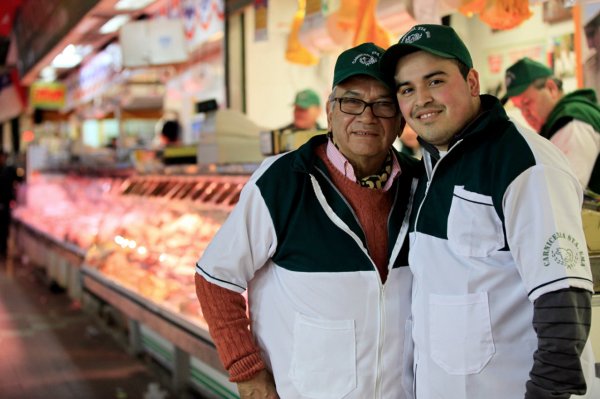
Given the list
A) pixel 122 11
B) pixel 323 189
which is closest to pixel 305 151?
pixel 323 189

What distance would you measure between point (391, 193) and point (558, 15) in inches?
160

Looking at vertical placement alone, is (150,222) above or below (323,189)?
below

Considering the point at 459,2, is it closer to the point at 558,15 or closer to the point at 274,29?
the point at 558,15

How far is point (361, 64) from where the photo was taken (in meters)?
1.93

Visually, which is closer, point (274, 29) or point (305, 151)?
point (305, 151)

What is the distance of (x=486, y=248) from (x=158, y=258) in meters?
3.61

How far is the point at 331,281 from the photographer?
1966 millimetres

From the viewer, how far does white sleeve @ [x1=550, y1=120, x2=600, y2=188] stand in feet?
10.5

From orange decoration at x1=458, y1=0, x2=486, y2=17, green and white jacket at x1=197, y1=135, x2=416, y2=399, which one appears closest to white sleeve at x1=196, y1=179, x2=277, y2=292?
green and white jacket at x1=197, y1=135, x2=416, y2=399

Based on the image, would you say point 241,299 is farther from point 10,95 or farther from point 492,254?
point 10,95

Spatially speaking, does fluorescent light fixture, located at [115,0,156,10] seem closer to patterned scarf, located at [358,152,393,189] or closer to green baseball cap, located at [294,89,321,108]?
green baseball cap, located at [294,89,321,108]

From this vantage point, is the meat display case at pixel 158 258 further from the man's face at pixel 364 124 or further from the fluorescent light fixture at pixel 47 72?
the fluorescent light fixture at pixel 47 72

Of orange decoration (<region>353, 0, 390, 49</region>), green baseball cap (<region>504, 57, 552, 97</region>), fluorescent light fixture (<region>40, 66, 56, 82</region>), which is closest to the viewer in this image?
green baseball cap (<region>504, 57, 552, 97</region>)

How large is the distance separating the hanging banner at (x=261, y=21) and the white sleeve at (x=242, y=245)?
3.15m
